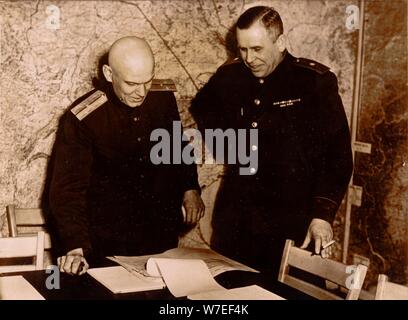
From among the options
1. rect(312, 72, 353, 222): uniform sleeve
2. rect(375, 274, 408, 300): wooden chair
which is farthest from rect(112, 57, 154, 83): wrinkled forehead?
rect(375, 274, 408, 300): wooden chair

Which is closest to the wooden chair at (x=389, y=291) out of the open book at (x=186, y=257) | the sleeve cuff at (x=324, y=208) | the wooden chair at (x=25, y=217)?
the open book at (x=186, y=257)

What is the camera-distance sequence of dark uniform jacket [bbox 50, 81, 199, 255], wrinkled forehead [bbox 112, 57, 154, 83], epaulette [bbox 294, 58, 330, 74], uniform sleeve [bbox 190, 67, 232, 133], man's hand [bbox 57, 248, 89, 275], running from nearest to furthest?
man's hand [bbox 57, 248, 89, 275], wrinkled forehead [bbox 112, 57, 154, 83], dark uniform jacket [bbox 50, 81, 199, 255], epaulette [bbox 294, 58, 330, 74], uniform sleeve [bbox 190, 67, 232, 133]

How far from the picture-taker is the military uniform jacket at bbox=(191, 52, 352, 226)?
2904 millimetres

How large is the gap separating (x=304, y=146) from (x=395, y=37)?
1.08 m

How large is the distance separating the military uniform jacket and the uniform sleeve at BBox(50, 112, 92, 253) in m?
0.89

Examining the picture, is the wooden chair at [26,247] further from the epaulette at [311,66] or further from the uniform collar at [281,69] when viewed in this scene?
the epaulette at [311,66]

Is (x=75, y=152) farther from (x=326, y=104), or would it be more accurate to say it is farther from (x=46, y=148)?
(x=326, y=104)

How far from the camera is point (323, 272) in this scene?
90.2 inches

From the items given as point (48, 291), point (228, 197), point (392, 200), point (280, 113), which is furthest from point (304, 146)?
point (48, 291)

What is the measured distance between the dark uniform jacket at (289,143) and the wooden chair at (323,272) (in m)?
0.47

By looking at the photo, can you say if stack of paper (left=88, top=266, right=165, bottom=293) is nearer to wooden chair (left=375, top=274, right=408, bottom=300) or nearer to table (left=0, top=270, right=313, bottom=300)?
table (left=0, top=270, right=313, bottom=300)

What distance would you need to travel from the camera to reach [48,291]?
78.7 inches

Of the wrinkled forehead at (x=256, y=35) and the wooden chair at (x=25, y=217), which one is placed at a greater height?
the wrinkled forehead at (x=256, y=35)

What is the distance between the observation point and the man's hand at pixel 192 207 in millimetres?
2918
